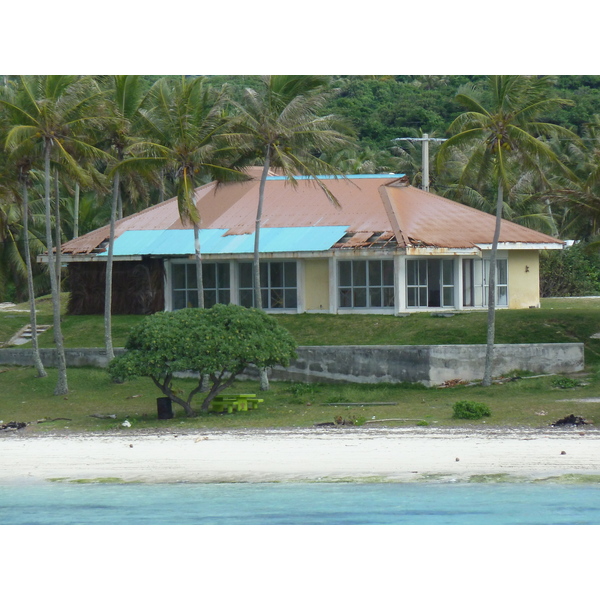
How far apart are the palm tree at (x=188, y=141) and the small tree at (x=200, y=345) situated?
4.53 m

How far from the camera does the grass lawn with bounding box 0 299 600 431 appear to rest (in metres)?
27.0

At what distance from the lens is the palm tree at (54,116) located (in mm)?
29641

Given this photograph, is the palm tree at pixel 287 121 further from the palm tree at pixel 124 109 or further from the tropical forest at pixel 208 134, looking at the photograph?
the palm tree at pixel 124 109

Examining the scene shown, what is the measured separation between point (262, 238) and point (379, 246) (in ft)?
16.3

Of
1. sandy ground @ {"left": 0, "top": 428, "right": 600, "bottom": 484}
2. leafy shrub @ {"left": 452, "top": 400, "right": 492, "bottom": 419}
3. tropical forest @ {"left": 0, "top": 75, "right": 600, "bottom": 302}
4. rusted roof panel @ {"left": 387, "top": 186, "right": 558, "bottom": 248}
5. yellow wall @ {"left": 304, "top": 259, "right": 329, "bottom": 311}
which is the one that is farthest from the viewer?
yellow wall @ {"left": 304, "top": 259, "right": 329, "bottom": 311}

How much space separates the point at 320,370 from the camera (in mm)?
32250

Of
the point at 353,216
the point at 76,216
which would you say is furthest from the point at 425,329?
the point at 76,216

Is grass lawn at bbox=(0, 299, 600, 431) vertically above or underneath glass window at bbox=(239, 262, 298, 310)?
underneath

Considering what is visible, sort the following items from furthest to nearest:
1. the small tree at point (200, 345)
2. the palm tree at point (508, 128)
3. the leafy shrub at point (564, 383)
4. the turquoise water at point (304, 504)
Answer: the leafy shrub at point (564, 383) < the palm tree at point (508, 128) < the small tree at point (200, 345) < the turquoise water at point (304, 504)

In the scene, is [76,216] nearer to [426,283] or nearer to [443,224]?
[443,224]

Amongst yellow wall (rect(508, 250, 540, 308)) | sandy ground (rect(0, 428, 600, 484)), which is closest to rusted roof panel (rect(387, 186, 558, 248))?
yellow wall (rect(508, 250, 540, 308))

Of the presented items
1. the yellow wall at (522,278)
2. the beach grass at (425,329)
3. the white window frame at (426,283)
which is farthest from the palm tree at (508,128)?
the yellow wall at (522,278)

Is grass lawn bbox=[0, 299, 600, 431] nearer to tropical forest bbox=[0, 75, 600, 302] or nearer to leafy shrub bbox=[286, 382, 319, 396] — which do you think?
leafy shrub bbox=[286, 382, 319, 396]

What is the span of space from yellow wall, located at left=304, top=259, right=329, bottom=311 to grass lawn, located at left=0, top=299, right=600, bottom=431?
3.85 ft
